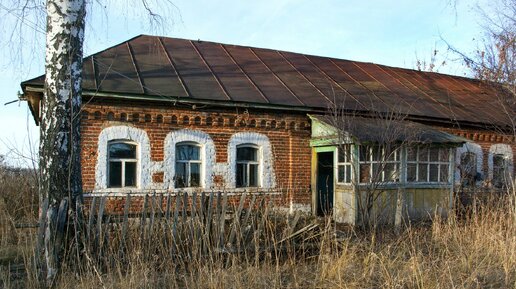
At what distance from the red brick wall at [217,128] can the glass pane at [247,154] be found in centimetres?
49

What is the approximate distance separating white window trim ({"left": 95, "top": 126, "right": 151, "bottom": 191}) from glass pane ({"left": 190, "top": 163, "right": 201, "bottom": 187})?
3.56ft

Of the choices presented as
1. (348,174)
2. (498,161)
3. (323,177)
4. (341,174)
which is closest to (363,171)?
(348,174)

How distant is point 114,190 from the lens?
412 inches

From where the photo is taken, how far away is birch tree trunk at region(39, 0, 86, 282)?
5.46 m

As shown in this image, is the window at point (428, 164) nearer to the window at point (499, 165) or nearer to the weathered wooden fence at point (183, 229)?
the window at point (499, 165)

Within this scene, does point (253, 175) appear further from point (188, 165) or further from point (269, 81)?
point (269, 81)

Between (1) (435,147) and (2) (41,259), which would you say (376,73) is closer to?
(1) (435,147)

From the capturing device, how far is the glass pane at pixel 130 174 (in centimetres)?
1073

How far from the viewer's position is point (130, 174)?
10758 millimetres

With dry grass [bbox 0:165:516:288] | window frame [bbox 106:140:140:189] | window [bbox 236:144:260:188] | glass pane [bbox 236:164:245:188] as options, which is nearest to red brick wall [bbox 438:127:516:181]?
window [bbox 236:144:260:188]

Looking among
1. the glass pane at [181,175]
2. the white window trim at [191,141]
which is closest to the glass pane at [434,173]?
the white window trim at [191,141]

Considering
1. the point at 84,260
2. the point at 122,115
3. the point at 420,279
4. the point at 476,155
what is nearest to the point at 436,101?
the point at 476,155

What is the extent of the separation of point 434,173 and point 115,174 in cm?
802

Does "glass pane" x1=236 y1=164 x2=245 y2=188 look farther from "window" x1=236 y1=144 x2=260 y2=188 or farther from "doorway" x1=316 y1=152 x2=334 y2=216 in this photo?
"doorway" x1=316 y1=152 x2=334 y2=216
